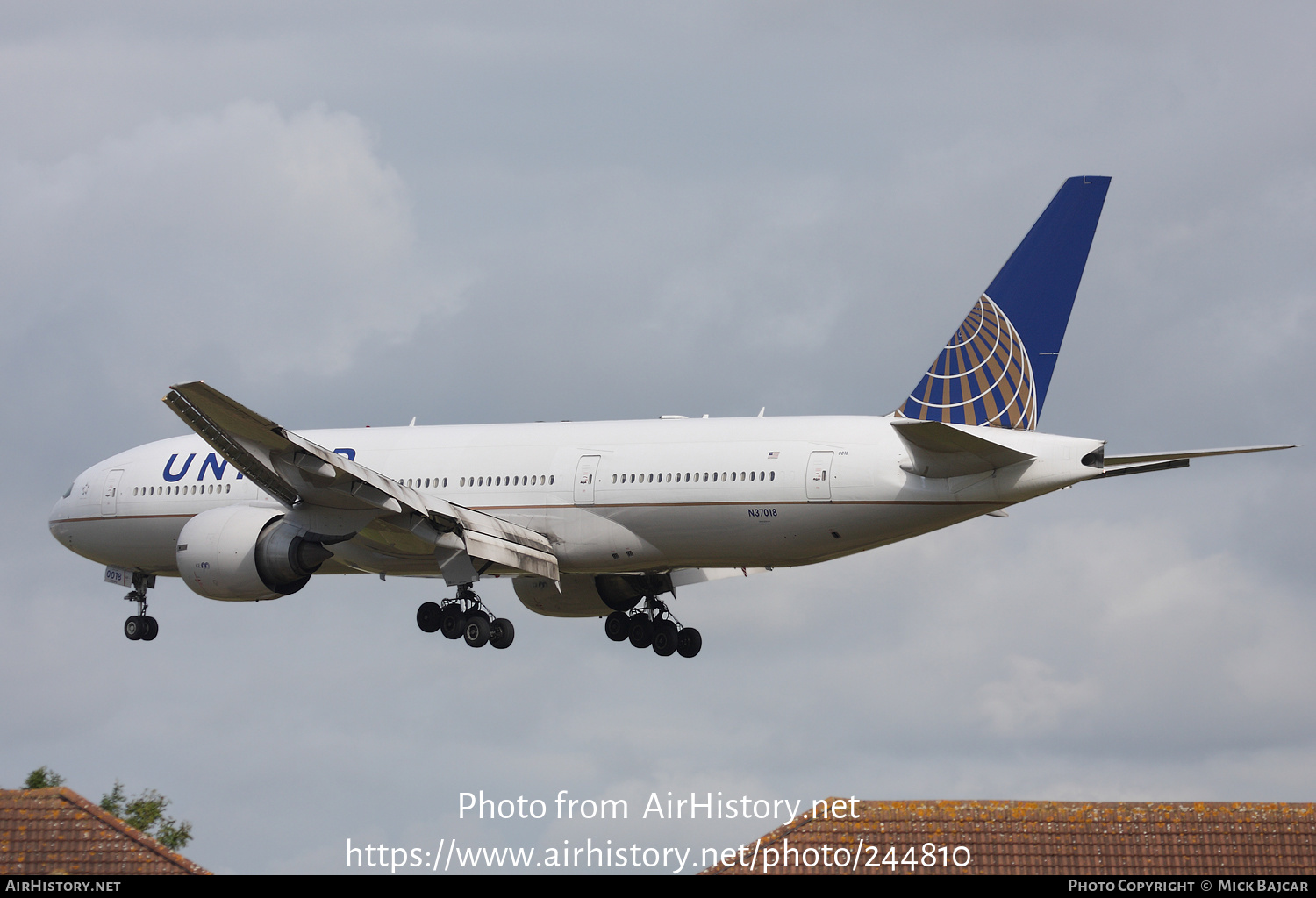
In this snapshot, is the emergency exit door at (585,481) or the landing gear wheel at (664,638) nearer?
the emergency exit door at (585,481)

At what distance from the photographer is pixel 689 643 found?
40.4 metres

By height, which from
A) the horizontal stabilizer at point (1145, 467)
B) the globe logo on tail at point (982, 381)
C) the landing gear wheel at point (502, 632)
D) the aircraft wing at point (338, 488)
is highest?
the globe logo on tail at point (982, 381)

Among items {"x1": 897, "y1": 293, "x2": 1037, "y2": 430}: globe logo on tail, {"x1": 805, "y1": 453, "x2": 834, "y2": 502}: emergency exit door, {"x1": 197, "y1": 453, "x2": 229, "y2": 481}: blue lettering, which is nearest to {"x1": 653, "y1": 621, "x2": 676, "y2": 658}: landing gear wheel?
{"x1": 805, "y1": 453, "x2": 834, "y2": 502}: emergency exit door

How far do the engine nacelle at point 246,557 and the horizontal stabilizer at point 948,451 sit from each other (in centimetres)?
1164

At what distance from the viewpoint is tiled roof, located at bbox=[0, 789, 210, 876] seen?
95.6 feet

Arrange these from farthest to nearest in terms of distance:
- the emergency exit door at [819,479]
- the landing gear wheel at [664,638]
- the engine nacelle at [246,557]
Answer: the landing gear wheel at [664,638]
the engine nacelle at [246,557]
the emergency exit door at [819,479]

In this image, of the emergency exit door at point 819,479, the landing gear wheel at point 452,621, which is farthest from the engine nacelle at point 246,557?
the emergency exit door at point 819,479

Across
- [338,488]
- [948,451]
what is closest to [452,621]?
[338,488]

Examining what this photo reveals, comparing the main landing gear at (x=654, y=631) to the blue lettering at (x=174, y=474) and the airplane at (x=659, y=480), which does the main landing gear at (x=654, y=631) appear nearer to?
the airplane at (x=659, y=480)

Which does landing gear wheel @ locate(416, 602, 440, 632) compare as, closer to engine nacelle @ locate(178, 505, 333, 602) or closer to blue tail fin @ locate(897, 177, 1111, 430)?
engine nacelle @ locate(178, 505, 333, 602)

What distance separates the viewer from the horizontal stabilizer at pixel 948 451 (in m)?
31.0

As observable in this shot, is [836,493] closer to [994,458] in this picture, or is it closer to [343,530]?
[994,458]
